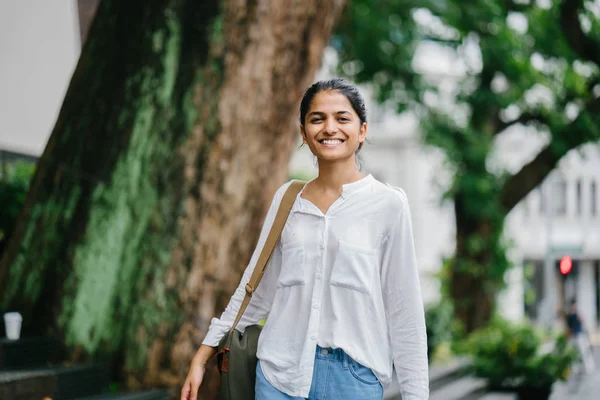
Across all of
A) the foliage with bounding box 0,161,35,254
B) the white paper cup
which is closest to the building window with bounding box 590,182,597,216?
the foliage with bounding box 0,161,35,254

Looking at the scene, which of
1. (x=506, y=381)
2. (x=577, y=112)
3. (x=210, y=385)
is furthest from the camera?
(x=577, y=112)

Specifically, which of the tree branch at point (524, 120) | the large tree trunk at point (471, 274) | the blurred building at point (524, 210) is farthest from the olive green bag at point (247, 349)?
the blurred building at point (524, 210)

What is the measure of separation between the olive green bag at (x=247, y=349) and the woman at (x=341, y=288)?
35 mm

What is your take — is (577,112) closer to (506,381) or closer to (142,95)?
(506,381)

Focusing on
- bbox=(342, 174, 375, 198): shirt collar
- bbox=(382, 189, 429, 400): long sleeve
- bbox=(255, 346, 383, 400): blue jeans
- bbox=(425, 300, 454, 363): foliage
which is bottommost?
bbox=(425, 300, 454, 363): foliage

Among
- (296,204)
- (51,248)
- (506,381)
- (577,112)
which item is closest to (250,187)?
(51,248)

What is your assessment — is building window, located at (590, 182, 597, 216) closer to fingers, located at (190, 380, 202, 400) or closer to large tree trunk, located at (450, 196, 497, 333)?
large tree trunk, located at (450, 196, 497, 333)

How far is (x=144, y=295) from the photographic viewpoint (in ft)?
20.4

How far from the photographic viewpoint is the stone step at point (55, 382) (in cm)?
545

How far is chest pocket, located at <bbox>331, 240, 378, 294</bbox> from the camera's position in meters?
2.61

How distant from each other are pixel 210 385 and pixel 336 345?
3.44 m

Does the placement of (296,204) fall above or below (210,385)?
above

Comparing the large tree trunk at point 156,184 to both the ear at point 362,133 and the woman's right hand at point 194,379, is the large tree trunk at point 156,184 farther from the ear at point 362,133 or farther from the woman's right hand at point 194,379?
the ear at point 362,133

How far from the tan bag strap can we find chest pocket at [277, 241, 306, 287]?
7cm
